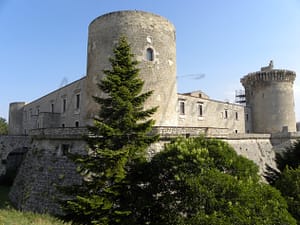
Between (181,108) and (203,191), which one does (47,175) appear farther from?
(181,108)

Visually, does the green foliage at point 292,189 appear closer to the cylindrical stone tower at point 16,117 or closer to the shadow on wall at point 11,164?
the shadow on wall at point 11,164

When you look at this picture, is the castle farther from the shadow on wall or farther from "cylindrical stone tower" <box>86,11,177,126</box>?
the shadow on wall

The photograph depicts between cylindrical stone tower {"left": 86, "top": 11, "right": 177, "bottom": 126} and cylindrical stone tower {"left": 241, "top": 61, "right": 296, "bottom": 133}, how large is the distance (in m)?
20.9

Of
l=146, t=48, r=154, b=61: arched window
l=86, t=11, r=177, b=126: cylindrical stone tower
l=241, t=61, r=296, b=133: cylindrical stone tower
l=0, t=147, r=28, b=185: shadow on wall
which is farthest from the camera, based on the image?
l=241, t=61, r=296, b=133: cylindrical stone tower

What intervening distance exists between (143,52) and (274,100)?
23.3 meters

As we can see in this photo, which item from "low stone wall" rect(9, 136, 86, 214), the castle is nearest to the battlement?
the castle

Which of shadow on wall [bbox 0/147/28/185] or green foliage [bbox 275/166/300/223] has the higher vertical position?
green foliage [bbox 275/166/300/223]

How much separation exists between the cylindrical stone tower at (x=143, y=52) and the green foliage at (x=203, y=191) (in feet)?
21.1

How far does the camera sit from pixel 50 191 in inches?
555

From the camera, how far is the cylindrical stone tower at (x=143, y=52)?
15781 millimetres

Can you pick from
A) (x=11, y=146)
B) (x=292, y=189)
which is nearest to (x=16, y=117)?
(x=11, y=146)

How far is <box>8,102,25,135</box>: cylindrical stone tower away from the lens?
37.6m

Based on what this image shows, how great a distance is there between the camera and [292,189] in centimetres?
989

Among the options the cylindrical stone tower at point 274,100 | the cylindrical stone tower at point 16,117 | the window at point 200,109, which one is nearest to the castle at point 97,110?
the window at point 200,109
